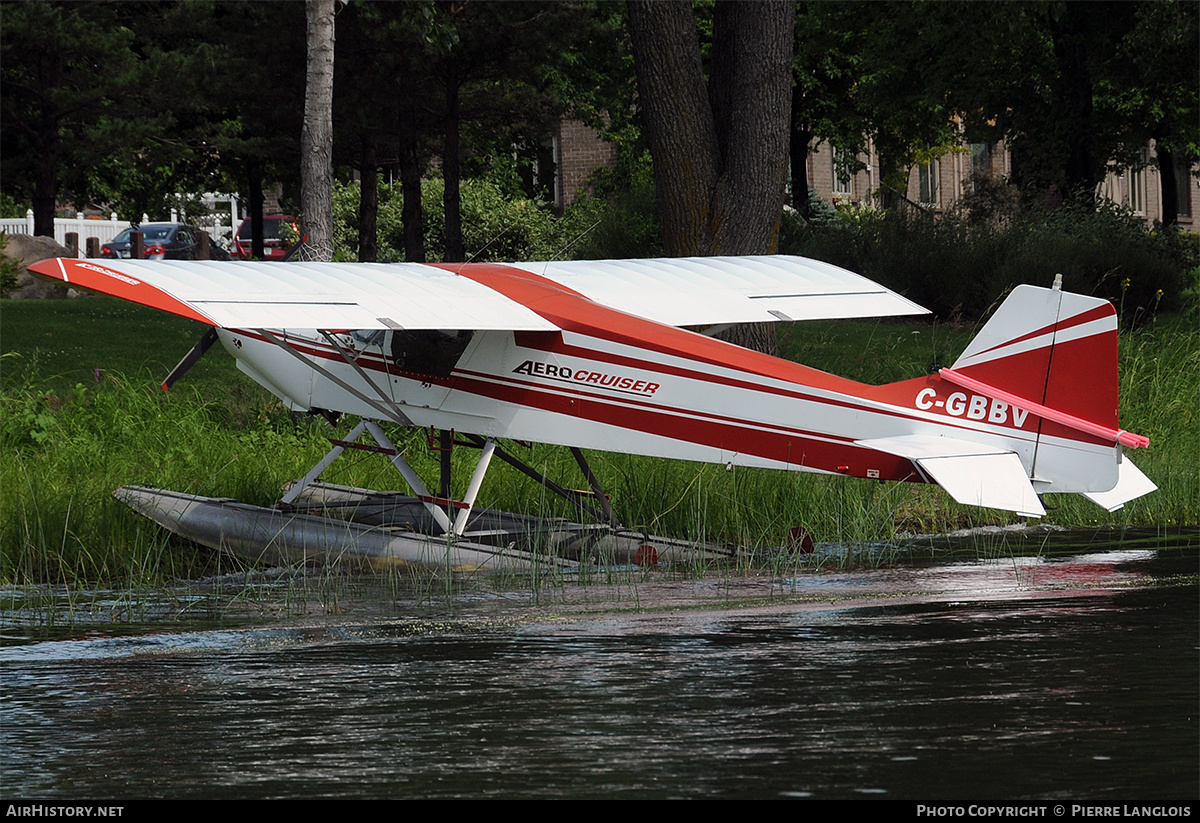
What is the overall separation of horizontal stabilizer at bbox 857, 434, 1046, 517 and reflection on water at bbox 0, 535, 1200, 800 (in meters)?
0.48

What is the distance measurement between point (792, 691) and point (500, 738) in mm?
1157

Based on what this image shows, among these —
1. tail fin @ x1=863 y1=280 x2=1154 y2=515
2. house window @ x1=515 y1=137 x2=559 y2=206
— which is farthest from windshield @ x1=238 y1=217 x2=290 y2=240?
tail fin @ x1=863 y1=280 x2=1154 y2=515

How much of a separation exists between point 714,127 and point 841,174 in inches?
1080

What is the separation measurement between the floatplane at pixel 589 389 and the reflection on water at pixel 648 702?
3.79 ft

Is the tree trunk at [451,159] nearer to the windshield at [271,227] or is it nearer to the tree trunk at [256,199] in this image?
the tree trunk at [256,199]

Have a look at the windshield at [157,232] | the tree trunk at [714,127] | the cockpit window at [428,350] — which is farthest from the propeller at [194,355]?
the windshield at [157,232]

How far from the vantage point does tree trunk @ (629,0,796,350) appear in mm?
14234

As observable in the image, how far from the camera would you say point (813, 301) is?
10.4m

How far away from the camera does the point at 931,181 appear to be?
5303cm

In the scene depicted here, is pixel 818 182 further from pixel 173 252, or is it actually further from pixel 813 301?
pixel 813 301

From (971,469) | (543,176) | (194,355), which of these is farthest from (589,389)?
(543,176)

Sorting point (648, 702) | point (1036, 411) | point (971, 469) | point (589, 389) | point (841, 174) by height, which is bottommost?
point (648, 702)

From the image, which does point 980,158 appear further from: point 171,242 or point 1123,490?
point 1123,490

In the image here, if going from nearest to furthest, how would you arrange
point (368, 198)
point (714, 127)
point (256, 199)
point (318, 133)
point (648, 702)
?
point (648, 702) → point (318, 133) → point (714, 127) → point (368, 198) → point (256, 199)
